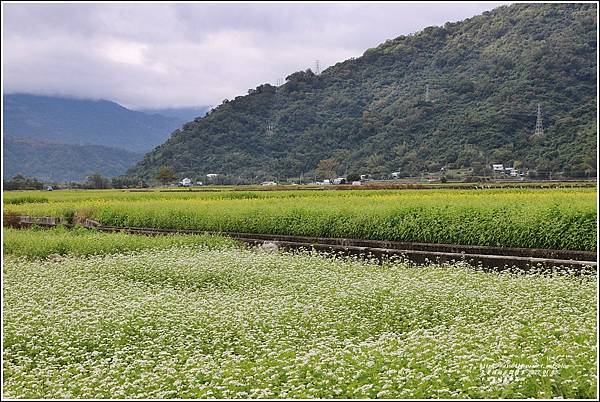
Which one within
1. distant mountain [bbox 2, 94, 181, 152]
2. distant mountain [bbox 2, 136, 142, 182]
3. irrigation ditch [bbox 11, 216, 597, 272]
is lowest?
irrigation ditch [bbox 11, 216, 597, 272]

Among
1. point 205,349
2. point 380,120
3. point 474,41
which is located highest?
point 474,41

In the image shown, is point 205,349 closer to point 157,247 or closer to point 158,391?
point 158,391

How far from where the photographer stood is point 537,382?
15.7 ft

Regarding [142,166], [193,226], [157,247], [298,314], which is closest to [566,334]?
[298,314]

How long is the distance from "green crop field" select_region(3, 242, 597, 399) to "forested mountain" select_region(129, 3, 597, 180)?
23739mm

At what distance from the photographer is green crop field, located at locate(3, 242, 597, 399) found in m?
5.14

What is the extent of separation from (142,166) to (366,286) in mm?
59570

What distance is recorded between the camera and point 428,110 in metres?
49.7

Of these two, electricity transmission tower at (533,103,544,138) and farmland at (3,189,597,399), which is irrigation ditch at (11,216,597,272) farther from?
electricity transmission tower at (533,103,544,138)

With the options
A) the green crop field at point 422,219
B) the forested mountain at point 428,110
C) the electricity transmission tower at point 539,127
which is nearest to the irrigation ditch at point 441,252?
the green crop field at point 422,219

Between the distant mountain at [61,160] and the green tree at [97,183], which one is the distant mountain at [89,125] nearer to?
the distant mountain at [61,160]

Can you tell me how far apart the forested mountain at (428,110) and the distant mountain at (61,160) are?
6.96 metres

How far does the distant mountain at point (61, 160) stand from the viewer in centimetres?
5647

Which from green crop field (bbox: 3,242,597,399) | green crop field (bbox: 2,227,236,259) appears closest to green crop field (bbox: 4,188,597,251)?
green crop field (bbox: 2,227,236,259)
